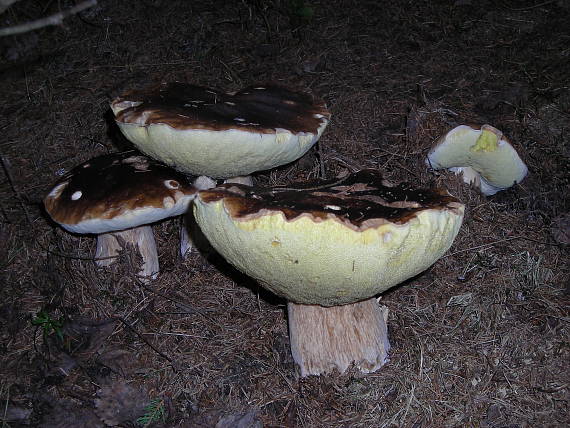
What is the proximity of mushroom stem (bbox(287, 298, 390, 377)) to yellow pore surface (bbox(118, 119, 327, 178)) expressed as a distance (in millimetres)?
780

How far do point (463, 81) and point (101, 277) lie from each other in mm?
3258

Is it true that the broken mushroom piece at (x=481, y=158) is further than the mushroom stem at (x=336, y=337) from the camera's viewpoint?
Yes

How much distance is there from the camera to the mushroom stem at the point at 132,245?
2.90 m

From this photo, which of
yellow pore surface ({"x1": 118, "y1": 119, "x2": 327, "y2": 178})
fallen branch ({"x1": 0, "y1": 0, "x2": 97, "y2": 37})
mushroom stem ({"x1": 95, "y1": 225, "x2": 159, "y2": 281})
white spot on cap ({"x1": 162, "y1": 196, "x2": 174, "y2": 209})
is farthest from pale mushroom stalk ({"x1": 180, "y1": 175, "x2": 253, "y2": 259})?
fallen branch ({"x1": 0, "y1": 0, "x2": 97, "y2": 37})

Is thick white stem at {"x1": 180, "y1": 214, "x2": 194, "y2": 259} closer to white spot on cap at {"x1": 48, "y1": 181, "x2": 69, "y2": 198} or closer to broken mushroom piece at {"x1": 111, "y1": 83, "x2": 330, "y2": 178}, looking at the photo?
broken mushroom piece at {"x1": 111, "y1": 83, "x2": 330, "y2": 178}

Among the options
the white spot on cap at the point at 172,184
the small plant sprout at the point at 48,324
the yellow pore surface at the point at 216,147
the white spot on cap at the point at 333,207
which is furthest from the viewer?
the small plant sprout at the point at 48,324

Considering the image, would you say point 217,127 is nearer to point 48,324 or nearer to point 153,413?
point 153,413

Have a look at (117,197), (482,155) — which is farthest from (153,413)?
(482,155)

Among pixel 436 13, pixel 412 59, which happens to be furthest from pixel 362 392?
pixel 436 13

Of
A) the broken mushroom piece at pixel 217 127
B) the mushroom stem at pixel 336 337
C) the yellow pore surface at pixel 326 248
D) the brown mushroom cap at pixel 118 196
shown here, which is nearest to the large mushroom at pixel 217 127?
the broken mushroom piece at pixel 217 127

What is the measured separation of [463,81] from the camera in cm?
408

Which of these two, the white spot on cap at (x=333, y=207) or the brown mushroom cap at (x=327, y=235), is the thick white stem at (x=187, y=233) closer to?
the brown mushroom cap at (x=327, y=235)

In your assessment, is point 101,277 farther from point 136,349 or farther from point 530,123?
point 530,123

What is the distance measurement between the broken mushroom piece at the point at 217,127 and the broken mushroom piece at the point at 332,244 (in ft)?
0.91
